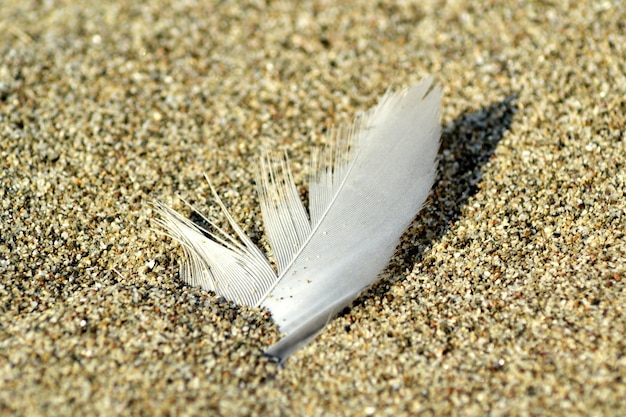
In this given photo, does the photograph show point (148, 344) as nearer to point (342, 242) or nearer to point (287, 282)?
point (287, 282)

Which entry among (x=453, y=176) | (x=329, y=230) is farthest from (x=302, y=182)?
(x=453, y=176)

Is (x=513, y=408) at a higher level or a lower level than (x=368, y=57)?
lower

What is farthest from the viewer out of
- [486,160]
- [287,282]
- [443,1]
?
[443,1]

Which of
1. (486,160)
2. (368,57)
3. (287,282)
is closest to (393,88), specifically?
(368,57)

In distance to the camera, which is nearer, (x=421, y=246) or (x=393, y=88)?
(x=421, y=246)

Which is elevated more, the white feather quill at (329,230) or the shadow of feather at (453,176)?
the white feather quill at (329,230)
